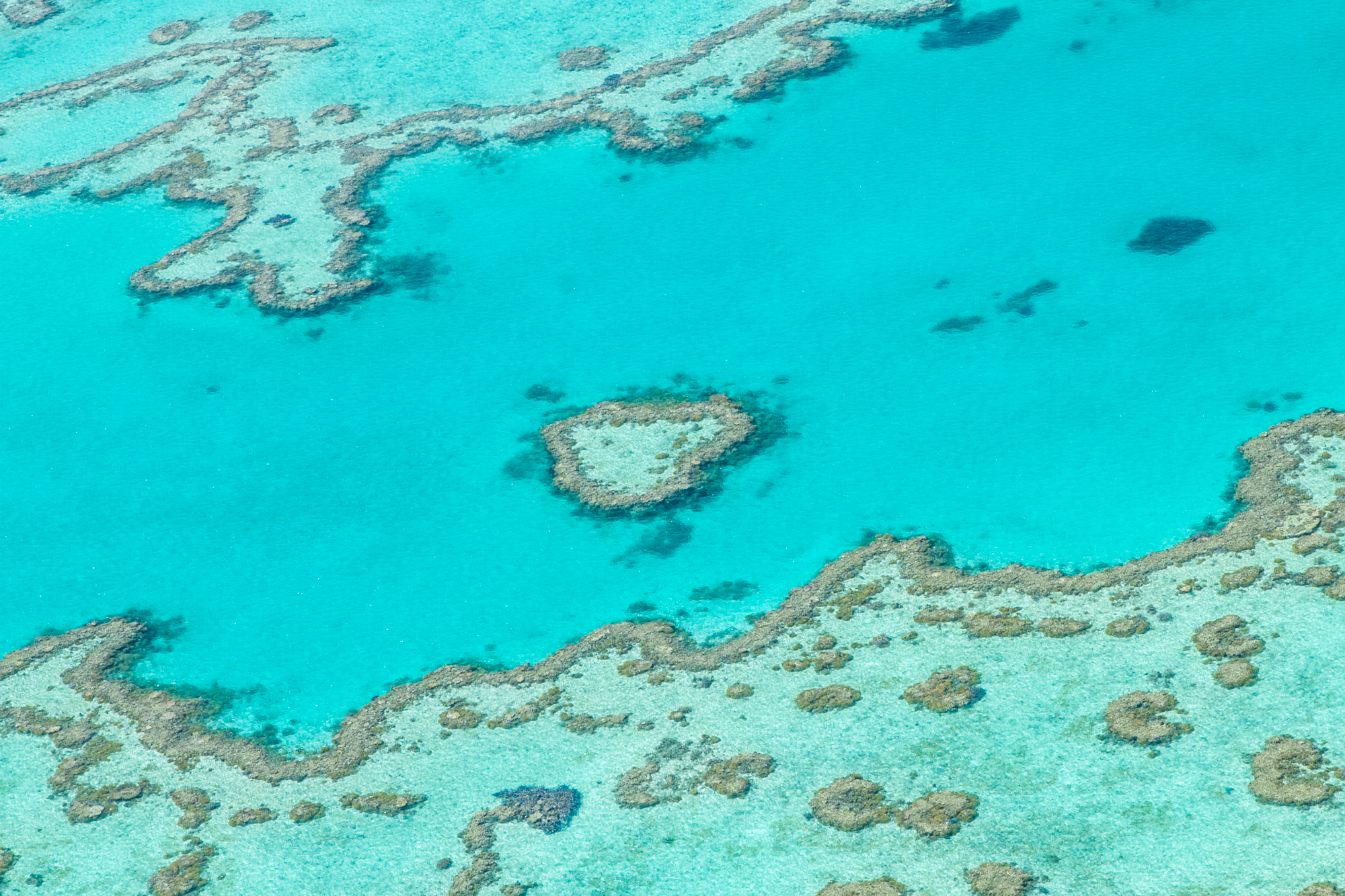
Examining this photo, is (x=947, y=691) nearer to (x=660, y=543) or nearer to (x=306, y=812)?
(x=660, y=543)

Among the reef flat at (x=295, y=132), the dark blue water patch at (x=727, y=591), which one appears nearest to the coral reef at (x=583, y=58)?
the reef flat at (x=295, y=132)

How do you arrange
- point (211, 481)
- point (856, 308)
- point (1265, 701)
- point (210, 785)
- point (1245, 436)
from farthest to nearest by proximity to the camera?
point (856, 308)
point (211, 481)
point (1245, 436)
point (210, 785)
point (1265, 701)

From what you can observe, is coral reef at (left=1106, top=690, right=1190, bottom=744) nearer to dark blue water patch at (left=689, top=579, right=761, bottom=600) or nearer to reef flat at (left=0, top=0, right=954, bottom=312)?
dark blue water patch at (left=689, top=579, right=761, bottom=600)

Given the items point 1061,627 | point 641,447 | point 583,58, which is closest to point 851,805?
point 1061,627

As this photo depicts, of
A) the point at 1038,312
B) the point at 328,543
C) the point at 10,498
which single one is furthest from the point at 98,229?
the point at 1038,312

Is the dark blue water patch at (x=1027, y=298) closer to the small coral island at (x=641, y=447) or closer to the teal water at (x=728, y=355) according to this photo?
the teal water at (x=728, y=355)

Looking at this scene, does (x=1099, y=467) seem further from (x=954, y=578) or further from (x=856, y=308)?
(x=856, y=308)
